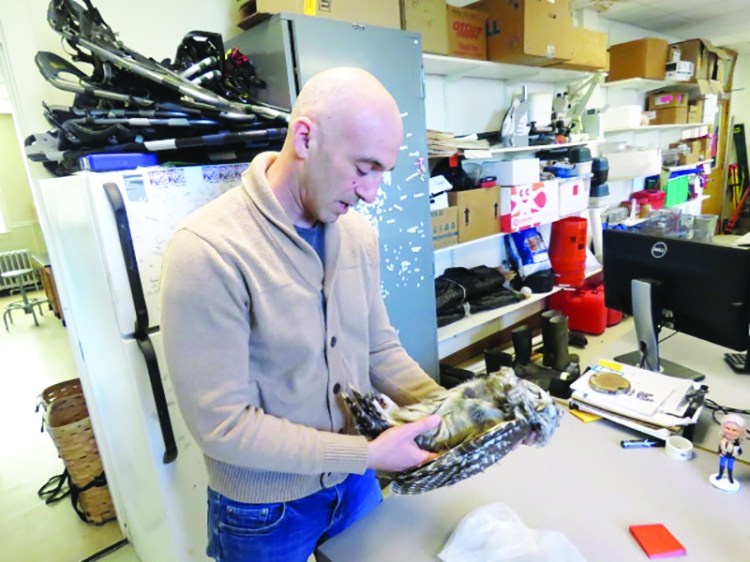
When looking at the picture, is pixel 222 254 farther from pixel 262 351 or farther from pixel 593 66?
pixel 593 66

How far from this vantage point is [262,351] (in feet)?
2.81

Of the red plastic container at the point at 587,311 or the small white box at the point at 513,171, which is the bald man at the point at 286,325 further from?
the red plastic container at the point at 587,311

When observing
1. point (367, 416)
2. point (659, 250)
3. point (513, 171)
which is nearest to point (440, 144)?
point (513, 171)

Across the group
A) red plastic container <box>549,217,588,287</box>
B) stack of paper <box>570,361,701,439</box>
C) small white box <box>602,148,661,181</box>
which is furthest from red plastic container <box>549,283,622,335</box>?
stack of paper <box>570,361,701,439</box>

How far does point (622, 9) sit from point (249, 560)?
4.96 meters

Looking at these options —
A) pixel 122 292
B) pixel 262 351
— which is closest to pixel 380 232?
pixel 122 292

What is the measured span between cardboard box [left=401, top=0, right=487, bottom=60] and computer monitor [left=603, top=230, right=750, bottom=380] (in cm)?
134

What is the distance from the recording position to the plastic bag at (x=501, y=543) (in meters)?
0.85

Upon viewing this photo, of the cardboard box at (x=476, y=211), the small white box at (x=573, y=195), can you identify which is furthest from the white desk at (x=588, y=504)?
the small white box at (x=573, y=195)

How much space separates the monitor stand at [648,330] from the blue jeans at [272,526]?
3.88 ft

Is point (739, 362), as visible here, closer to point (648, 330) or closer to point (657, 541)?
point (648, 330)

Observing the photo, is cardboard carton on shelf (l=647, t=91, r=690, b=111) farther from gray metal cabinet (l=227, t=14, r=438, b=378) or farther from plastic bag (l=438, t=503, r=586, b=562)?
plastic bag (l=438, t=503, r=586, b=562)

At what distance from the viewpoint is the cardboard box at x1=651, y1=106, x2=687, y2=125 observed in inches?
187

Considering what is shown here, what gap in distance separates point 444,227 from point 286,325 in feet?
5.89
